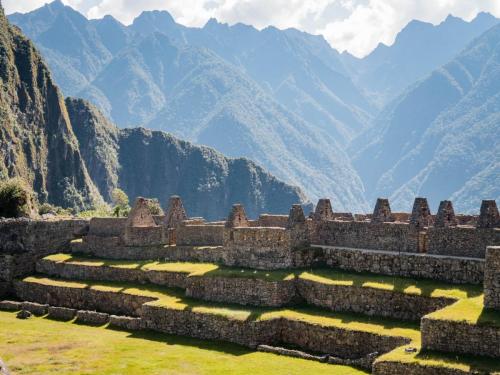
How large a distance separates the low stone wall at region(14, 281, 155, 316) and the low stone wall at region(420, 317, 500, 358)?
1634 cm

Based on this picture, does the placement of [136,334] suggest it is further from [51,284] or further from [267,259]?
[51,284]

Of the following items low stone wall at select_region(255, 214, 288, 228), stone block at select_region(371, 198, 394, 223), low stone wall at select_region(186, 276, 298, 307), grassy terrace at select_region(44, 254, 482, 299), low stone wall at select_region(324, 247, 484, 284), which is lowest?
low stone wall at select_region(186, 276, 298, 307)

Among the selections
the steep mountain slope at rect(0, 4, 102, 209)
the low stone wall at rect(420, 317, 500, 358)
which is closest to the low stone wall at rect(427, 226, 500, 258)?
the low stone wall at rect(420, 317, 500, 358)

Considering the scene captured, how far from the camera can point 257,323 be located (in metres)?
28.0

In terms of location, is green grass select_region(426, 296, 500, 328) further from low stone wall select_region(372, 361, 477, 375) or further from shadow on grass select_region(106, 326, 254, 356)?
shadow on grass select_region(106, 326, 254, 356)

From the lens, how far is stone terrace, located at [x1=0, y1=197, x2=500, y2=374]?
21.6m

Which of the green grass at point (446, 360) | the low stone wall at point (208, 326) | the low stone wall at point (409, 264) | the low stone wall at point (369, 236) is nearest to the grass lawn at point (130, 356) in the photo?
the low stone wall at point (208, 326)

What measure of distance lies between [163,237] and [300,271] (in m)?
14.6

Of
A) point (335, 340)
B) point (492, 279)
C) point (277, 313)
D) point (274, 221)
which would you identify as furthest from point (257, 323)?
point (274, 221)

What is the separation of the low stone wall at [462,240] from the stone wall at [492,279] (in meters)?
6.69

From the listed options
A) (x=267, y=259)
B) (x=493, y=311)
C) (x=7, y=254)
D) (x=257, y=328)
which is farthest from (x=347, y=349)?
(x=7, y=254)

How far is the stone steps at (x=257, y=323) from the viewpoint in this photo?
25.1m

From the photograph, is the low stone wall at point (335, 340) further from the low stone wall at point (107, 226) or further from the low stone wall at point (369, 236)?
the low stone wall at point (107, 226)

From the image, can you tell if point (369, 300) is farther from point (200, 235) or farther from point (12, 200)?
point (12, 200)
